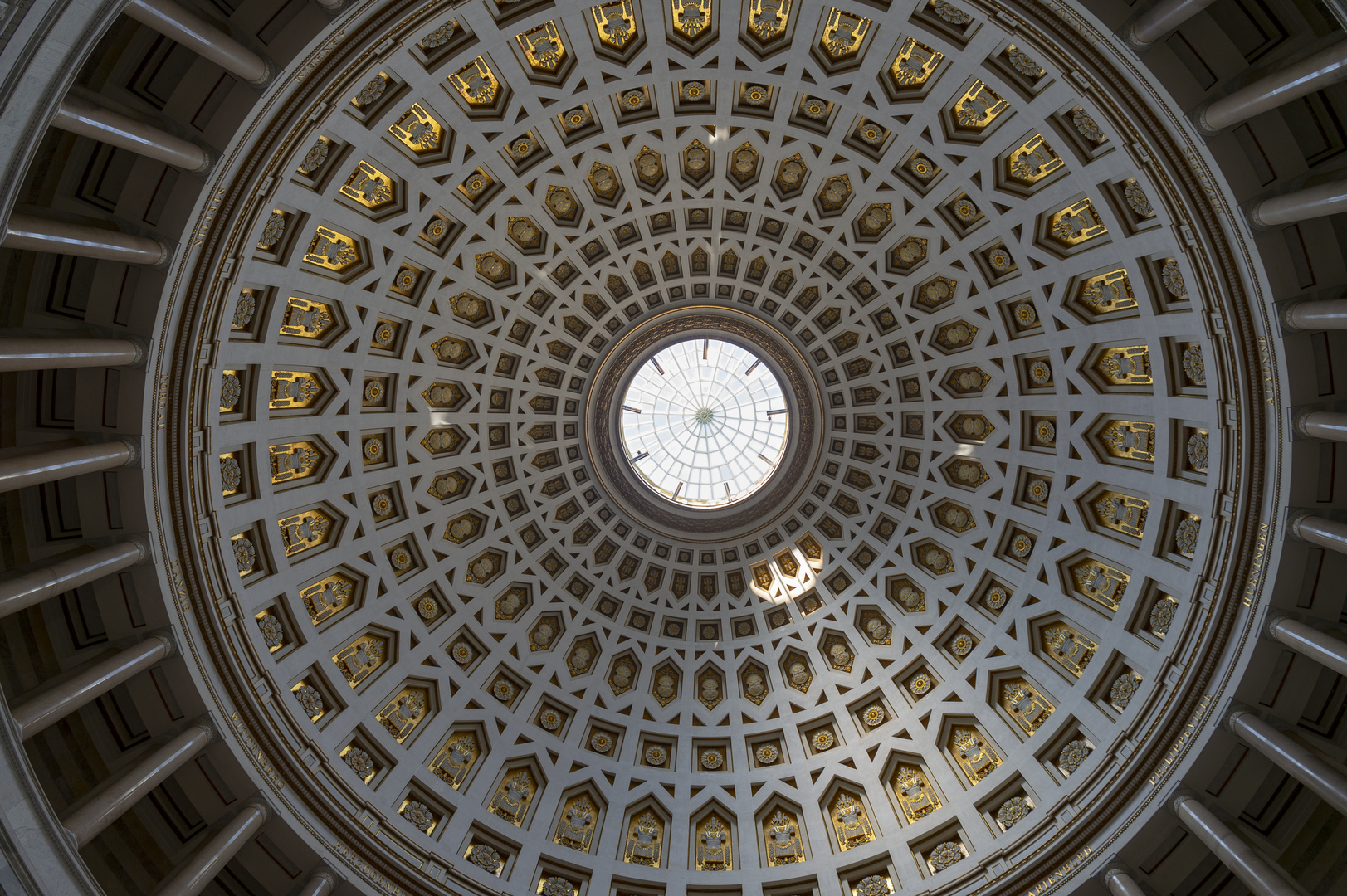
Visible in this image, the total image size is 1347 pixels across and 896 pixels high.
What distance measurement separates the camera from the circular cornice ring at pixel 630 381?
28.3 m

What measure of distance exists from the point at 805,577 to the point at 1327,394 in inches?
699

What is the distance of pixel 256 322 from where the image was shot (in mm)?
18609

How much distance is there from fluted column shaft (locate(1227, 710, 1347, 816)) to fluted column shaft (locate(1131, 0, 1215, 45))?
51.5 ft

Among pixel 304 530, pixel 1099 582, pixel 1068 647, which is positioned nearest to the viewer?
pixel 304 530

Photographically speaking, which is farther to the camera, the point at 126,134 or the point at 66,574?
the point at 66,574

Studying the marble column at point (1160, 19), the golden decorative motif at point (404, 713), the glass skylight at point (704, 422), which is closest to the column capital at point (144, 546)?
the golden decorative motif at point (404, 713)

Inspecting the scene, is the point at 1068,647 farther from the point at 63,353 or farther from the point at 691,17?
the point at 63,353

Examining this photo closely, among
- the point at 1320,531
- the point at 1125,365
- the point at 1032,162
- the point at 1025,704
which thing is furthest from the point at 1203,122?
the point at 1025,704

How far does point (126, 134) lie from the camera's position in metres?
12.7

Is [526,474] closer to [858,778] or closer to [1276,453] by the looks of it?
[858,778]

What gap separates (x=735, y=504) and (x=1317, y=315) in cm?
1980

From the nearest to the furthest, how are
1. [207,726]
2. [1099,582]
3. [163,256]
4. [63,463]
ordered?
[63,463]
[163,256]
[207,726]
[1099,582]

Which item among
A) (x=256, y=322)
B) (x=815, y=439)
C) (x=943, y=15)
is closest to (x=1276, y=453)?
(x=943, y=15)

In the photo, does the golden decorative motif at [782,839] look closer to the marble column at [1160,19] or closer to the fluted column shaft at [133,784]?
the fluted column shaft at [133,784]
